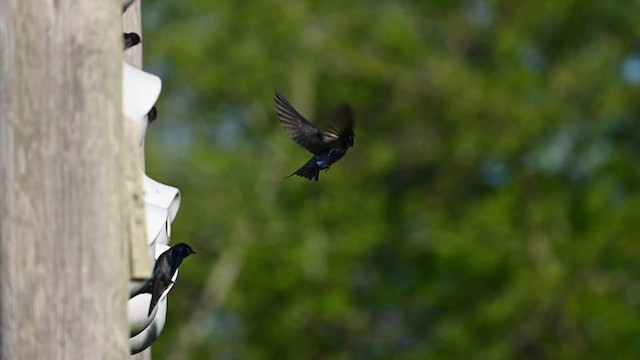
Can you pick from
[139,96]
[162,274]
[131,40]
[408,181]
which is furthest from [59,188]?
→ [408,181]

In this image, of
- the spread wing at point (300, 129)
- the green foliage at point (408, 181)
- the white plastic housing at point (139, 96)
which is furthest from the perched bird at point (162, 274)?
the green foliage at point (408, 181)

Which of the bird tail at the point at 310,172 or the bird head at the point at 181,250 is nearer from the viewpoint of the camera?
the bird head at the point at 181,250

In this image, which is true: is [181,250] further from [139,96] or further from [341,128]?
[341,128]

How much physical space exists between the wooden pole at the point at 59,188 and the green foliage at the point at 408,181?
17.1m

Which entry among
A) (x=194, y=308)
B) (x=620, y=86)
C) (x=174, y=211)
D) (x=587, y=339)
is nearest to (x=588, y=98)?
(x=620, y=86)

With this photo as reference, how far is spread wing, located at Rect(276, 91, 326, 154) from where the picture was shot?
6.30 meters

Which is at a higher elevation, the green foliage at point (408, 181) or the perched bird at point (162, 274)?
the green foliage at point (408, 181)

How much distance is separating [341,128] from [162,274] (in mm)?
2354

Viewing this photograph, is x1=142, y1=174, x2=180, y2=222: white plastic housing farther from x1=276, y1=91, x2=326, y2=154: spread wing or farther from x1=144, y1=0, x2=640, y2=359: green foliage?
x1=144, y1=0, x2=640, y2=359: green foliage

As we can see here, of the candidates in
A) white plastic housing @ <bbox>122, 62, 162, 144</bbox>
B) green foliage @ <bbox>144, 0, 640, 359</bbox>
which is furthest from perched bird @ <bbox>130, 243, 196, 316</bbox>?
green foliage @ <bbox>144, 0, 640, 359</bbox>

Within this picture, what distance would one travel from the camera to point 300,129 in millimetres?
6402

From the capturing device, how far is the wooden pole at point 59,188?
2820 millimetres

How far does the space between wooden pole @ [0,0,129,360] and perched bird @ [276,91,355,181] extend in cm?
318

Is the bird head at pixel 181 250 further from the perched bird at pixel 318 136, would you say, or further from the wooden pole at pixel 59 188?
the wooden pole at pixel 59 188
